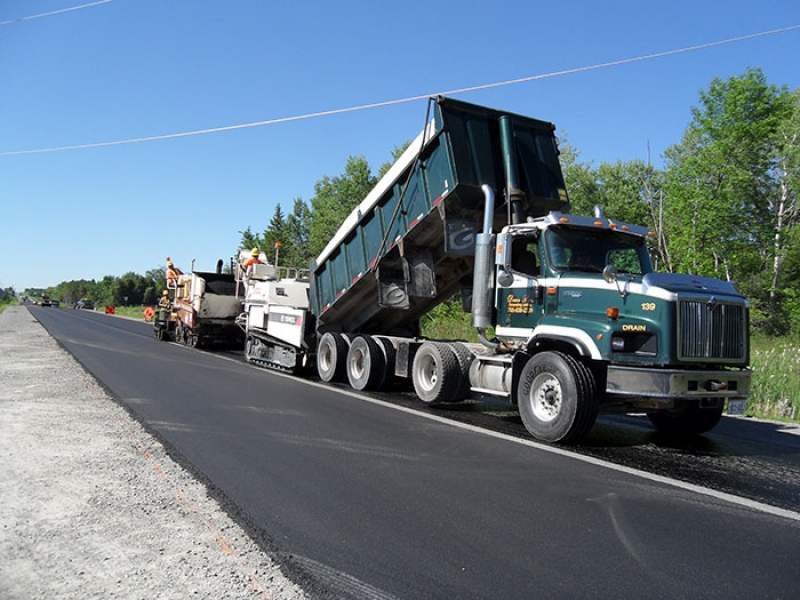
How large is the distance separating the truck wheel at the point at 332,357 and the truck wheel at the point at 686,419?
20.1ft

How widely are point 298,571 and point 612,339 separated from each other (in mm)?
4480

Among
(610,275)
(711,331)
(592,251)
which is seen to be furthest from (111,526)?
(592,251)

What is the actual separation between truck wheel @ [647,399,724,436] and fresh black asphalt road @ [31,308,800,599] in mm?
2199

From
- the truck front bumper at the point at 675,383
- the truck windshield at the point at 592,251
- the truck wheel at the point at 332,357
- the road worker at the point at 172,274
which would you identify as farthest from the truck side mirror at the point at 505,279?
the road worker at the point at 172,274

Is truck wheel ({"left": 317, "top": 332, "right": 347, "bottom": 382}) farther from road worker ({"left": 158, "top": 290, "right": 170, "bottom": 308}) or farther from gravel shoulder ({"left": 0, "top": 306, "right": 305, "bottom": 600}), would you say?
road worker ({"left": 158, "top": 290, "right": 170, "bottom": 308})

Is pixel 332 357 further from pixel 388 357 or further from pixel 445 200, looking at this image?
pixel 445 200

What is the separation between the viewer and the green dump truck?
6.76 m

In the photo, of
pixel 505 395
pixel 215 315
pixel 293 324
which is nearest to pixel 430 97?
pixel 505 395

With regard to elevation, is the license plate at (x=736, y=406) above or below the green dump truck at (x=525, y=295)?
below

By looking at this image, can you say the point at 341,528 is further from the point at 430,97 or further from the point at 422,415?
the point at 430,97

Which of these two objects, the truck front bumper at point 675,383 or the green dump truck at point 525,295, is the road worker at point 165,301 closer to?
the green dump truck at point 525,295

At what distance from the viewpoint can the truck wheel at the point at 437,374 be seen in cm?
940

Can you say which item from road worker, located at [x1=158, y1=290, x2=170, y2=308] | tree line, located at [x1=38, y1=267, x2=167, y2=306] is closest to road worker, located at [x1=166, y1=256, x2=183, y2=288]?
road worker, located at [x1=158, y1=290, x2=170, y2=308]

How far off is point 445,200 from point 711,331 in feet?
13.2
